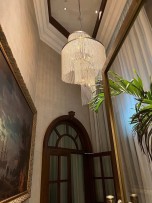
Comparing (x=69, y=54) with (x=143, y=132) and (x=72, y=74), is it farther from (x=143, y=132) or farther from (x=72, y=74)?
(x=143, y=132)

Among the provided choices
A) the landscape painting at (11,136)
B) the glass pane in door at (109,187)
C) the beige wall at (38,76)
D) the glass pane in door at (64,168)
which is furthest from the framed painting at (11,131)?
the glass pane in door at (109,187)

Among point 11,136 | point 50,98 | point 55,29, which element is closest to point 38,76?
point 50,98

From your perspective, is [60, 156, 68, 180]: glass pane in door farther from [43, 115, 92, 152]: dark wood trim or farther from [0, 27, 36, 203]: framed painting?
[0, 27, 36, 203]: framed painting

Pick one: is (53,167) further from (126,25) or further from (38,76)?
(126,25)

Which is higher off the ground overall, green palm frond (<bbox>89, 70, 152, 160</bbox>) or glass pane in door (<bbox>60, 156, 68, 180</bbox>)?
green palm frond (<bbox>89, 70, 152, 160</bbox>)

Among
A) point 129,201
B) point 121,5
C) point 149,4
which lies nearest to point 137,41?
point 149,4

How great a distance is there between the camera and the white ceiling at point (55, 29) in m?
2.88

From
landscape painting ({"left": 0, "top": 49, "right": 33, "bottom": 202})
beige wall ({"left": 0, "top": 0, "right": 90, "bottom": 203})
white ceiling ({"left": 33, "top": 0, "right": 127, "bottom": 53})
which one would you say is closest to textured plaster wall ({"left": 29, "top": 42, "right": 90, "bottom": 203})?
beige wall ({"left": 0, "top": 0, "right": 90, "bottom": 203})

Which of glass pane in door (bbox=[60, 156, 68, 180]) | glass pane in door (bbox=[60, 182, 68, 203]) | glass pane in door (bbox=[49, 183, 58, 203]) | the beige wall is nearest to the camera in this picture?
the beige wall

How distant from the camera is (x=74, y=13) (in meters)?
3.25

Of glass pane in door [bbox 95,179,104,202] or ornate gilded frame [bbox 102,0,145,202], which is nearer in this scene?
ornate gilded frame [bbox 102,0,145,202]

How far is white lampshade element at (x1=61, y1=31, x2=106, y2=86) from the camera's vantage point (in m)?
2.07

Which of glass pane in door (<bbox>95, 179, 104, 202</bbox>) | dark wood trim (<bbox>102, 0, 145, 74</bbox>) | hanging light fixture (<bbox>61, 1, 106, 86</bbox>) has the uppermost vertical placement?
hanging light fixture (<bbox>61, 1, 106, 86</bbox>)

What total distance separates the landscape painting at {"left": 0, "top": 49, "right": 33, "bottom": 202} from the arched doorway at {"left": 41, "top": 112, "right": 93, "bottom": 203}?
2.78 ft
